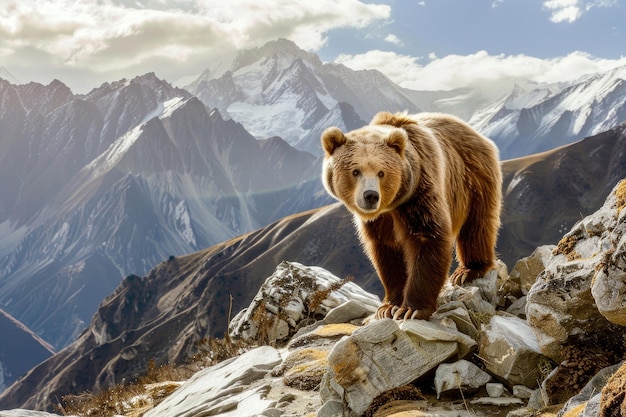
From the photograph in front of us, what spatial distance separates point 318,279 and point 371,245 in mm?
5510

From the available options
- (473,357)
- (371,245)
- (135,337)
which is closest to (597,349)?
(473,357)

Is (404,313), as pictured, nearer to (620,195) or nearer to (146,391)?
(620,195)

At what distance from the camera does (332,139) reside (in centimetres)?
812

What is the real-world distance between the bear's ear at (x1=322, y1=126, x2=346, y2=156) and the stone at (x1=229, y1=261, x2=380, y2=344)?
17.3ft

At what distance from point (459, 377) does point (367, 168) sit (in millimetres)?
2642

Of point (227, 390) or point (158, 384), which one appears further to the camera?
point (158, 384)

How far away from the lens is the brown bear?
7.72 metres

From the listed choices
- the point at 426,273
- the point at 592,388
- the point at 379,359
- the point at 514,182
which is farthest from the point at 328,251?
the point at 592,388

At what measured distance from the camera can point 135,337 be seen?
18312cm

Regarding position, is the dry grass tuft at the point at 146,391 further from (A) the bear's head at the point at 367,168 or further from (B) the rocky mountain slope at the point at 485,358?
(A) the bear's head at the point at 367,168

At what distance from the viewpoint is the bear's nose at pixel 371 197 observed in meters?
7.30

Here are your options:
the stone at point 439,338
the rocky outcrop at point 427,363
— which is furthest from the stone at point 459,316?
the stone at point 439,338

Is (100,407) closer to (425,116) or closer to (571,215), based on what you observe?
(425,116)


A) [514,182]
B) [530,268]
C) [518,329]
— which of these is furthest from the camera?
[514,182]
